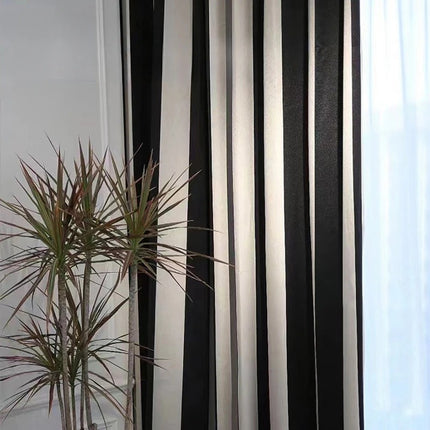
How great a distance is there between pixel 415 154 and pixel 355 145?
0.16 meters

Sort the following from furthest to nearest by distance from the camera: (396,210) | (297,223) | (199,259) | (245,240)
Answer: (199,259)
(245,240)
(297,223)
(396,210)

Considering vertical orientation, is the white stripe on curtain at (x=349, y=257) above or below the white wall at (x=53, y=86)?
below

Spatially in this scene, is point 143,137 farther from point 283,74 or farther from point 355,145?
point 355,145

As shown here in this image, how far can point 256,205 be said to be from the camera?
2.06 m

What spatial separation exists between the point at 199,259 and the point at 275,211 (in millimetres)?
328

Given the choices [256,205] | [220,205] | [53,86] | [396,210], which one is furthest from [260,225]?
[53,86]

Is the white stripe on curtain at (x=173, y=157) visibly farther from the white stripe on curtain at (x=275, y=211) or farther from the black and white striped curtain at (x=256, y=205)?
the white stripe on curtain at (x=275, y=211)

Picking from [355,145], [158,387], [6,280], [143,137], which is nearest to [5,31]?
[143,137]

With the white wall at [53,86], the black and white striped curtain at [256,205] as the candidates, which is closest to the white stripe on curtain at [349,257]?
the black and white striped curtain at [256,205]

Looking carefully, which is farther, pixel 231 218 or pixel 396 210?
pixel 231 218

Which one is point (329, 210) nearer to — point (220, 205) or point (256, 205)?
point (256, 205)

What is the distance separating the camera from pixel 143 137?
231cm

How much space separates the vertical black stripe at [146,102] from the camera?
2236mm

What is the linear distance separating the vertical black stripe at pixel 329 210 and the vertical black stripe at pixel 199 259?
43cm
